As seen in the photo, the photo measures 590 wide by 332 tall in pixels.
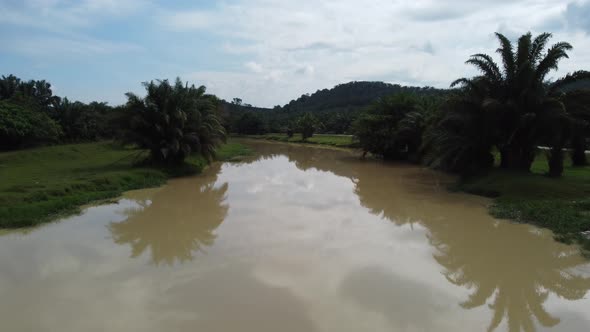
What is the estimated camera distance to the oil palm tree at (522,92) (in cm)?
1595

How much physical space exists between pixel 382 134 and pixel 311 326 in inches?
1049

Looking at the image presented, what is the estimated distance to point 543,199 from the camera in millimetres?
12859

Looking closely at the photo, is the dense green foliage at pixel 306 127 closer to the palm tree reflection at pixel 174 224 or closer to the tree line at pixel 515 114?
the tree line at pixel 515 114

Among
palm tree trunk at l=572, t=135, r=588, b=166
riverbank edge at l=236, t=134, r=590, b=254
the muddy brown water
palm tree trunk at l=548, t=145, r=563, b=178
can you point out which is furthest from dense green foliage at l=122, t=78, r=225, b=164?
palm tree trunk at l=572, t=135, r=588, b=166

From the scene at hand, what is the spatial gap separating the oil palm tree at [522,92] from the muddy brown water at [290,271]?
4.60 m

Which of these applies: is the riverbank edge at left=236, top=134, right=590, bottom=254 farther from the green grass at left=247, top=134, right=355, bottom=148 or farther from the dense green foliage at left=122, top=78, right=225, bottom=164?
the green grass at left=247, top=134, right=355, bottom=148

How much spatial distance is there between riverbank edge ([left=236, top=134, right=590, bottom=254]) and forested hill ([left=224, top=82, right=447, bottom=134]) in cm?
3038

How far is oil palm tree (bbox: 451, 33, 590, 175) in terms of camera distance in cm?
1595

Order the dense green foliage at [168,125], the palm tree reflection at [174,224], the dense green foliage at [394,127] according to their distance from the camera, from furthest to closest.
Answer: the dense green foliage at [394,127] → the dense green foliage at [168,125] → the palm tree reflection at [174,224]

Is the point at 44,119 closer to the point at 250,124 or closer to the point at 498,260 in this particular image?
the point at 498,260

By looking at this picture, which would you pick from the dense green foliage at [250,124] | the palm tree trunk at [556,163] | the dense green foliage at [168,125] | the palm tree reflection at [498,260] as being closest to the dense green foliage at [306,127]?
the dense green foliage at [250,124]

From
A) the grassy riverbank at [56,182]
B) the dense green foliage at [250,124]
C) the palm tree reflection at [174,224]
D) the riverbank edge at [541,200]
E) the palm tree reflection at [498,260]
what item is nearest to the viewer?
the palm tree reflection at [498,260]

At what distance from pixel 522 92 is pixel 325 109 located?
112310mm

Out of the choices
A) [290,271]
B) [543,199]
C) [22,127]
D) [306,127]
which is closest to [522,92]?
[543,199]
